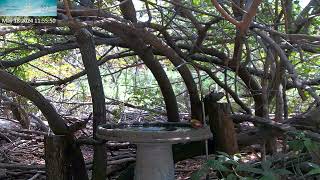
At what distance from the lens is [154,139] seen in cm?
319

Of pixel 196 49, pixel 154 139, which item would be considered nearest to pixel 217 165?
pixel 154 139

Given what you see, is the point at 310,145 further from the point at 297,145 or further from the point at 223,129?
the point at 223,129

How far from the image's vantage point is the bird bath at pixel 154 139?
126 inches

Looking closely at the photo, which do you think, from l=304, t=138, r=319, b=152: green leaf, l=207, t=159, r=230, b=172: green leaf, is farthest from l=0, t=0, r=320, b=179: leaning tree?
l=207, t=159, r=230, b=172: green leaf

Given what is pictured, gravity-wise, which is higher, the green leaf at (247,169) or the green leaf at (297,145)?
the green leaf at (297,145)

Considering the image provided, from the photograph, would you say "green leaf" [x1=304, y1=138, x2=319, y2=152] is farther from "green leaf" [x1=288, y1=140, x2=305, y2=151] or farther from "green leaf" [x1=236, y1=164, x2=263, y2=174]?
"green leaf" [x1=236, y1=164, x2=263, y2=174]

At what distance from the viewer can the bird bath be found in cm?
320

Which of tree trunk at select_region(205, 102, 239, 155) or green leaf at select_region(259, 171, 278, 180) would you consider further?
tree trunk at select_region(205, 102, 239, 155)

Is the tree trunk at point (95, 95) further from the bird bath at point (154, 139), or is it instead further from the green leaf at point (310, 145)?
the green leaf at point (310, 145)

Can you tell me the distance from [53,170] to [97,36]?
160 centimetres

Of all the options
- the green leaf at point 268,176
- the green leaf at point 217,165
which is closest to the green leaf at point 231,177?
the green leaf at point 217,165

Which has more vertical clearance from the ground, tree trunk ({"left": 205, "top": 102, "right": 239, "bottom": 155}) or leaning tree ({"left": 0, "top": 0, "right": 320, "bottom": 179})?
leaning tree ({"left": 0, "top": 0, "right": 320, "bottom": 179})

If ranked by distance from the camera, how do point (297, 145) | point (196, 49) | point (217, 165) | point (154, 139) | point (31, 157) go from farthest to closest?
1. point (31, 157)
2. point (196, 49)
3. point (154, 139)
4. point (297, 145)
5. point (217, 165)

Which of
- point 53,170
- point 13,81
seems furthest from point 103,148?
point 13,81
